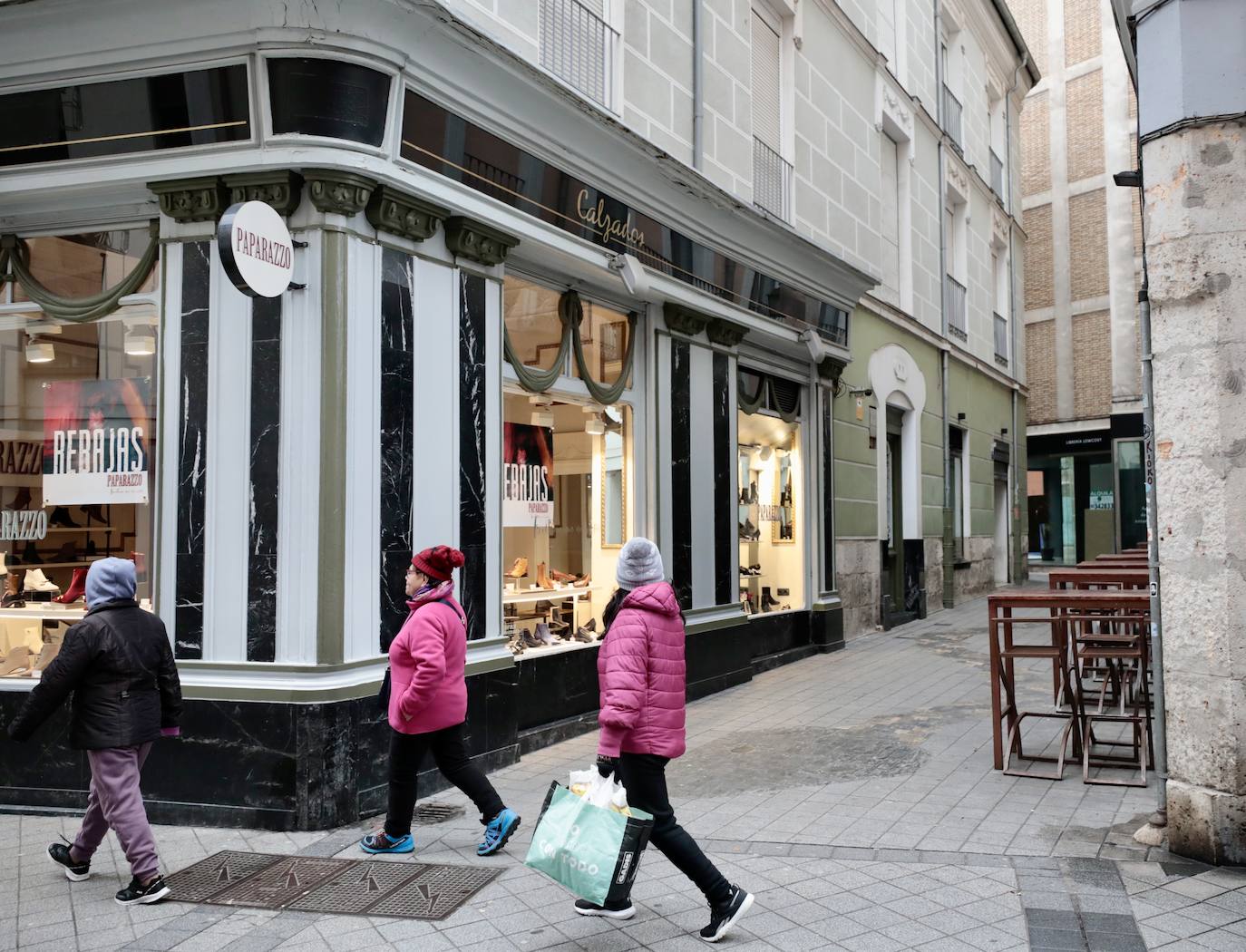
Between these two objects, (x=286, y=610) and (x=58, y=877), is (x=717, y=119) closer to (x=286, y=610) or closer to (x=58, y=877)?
(x=286, y=610)

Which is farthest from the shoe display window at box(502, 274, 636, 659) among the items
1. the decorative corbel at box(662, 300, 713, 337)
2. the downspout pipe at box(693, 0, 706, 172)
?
the downspout pipe at box(693, 0, 706, 172)

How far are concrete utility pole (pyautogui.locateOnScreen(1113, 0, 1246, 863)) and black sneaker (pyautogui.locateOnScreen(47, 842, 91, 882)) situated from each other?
5.22 meters

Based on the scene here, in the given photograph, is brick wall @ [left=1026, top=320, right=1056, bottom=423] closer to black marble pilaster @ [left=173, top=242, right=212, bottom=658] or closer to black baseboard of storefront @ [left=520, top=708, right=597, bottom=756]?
black baseboard of storefront @ [left=520, top=708, right=597, bottom=756]

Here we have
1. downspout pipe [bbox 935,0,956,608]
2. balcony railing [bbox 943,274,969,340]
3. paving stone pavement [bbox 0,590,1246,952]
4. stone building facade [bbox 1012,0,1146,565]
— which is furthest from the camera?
stone building facade [bbox 1012,0,1146,565]

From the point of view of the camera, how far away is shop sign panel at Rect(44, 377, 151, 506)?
667 centimetres

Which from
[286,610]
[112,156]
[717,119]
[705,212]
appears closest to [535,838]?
[286,610]

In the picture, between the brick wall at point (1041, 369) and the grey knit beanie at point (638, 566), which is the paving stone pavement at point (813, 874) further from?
the brick wall at point (1041, 369)

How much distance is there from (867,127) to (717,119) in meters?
4.86

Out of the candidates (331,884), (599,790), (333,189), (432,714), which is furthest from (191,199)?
(599,790)

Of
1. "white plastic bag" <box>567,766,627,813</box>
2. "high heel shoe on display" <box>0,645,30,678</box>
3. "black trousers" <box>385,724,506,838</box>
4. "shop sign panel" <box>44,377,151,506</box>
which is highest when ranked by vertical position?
"shop sign panel" <box>44,377,151,506</box>

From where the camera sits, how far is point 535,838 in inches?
160

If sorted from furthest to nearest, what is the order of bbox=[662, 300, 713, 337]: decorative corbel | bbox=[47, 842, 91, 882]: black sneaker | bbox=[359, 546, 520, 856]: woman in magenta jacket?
bbox=[662, 300, 713, 337]: decorative corbel < bbox=[359, 546, 520, 856]: woman in magenta jacket < bbox=[47, 842, 91, 882]: black sneaker

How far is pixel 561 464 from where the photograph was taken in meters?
8.70

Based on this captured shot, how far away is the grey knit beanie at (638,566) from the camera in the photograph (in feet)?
14.4
